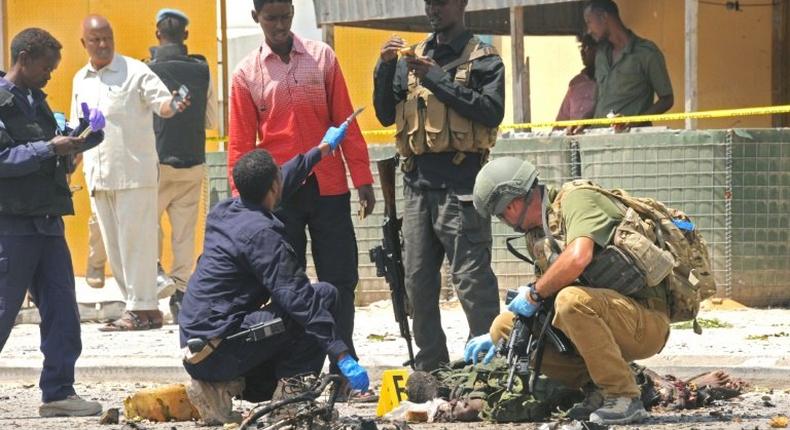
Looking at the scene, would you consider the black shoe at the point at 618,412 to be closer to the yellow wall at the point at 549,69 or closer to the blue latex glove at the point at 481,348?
the blue latex glove at the point at 481,348

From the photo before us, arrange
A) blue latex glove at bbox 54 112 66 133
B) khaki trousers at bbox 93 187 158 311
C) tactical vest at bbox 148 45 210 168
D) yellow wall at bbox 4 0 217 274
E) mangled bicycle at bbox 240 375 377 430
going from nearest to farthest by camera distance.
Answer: mangled bicycle at bbox 240 375 377 430 < blue latex glove at bbox 54 112 66 133 < khaki trousers at bbox 93 187 158 311 < tactical vest at bbox 148 45 210 168 < yellow wall at bbox 4 0 217 274

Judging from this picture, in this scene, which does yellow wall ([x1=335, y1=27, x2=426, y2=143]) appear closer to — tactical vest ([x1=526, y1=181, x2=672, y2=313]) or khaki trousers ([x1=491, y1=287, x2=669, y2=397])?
tactical vest ([x1=526, y1=181, x2=672, y2=313])

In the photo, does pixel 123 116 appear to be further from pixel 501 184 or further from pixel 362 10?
pixel 501 184

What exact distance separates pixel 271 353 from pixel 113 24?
8767 millimetres

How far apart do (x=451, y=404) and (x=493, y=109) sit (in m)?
1.58

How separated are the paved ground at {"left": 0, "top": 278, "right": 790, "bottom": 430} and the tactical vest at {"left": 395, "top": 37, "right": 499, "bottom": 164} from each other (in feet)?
4.48

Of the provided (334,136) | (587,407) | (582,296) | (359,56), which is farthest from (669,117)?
(359,56)

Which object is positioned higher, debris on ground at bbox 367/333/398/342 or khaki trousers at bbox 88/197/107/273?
khaki trousers at bbox 88/197/107/273

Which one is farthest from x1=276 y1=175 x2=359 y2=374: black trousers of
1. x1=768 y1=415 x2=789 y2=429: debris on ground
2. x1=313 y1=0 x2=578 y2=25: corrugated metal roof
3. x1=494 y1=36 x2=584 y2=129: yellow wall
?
x1=494 y1=36 x2=584 y2=129: yellow wall

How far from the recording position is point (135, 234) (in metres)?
11.7

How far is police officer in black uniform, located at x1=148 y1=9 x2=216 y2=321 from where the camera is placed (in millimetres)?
13016

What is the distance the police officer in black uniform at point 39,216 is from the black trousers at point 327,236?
107cm

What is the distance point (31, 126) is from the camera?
820cm

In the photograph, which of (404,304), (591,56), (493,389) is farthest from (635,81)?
(493,389)
